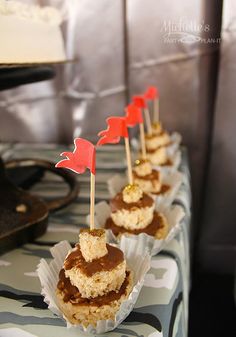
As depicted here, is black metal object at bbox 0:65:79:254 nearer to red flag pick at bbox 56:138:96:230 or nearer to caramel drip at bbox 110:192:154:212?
caramel drip at bbox 110:192:154:212

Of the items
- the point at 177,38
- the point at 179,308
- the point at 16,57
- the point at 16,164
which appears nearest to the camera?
the point at 179,308

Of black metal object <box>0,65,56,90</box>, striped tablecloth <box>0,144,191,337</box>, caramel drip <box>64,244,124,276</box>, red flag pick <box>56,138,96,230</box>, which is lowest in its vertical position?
striped tablecloth <box>0,144,191,337</box>

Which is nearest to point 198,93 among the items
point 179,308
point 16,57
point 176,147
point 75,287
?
point 176,147

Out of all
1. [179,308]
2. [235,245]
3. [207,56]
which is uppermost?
[207,56]

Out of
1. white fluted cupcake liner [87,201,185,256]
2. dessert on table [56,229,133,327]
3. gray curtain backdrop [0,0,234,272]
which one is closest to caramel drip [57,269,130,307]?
dessert on table [56,229,133,327]

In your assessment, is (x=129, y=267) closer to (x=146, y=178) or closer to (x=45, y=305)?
(x=45, y=305)

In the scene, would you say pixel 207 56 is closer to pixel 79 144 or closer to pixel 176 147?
pixel 176 147

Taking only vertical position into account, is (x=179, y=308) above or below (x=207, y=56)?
below
